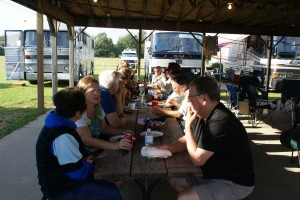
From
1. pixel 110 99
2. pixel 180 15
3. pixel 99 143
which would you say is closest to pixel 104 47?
pixel 180 15

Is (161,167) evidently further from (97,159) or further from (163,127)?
(163,127)

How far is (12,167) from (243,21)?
28.6 feet

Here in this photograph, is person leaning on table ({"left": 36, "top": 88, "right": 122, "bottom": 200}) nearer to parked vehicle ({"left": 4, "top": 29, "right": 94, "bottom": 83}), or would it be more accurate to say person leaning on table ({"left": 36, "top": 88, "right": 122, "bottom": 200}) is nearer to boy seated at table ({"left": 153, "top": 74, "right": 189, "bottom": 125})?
boy seated at table ({"left": 153, "top": 74, "right": 189, "bottom": 125})

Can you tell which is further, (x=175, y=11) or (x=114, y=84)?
(x=175, y=11)

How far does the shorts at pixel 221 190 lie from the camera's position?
2154 mm

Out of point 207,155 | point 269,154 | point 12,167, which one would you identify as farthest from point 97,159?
point 269,154

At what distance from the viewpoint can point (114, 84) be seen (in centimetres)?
348

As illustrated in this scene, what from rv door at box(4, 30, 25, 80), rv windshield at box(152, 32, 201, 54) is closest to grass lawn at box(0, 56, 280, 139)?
rv door at box(4, 30, 25, 80)

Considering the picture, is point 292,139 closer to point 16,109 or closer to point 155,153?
point 155,153

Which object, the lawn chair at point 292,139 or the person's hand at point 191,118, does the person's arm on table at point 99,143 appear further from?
the lawn chair at point 292,139

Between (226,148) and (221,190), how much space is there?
1.00ft

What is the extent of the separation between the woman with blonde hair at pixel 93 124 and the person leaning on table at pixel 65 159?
1.08 ft

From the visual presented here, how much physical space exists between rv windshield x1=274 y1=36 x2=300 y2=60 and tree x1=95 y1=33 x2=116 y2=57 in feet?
171

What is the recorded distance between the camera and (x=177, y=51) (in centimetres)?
1282
